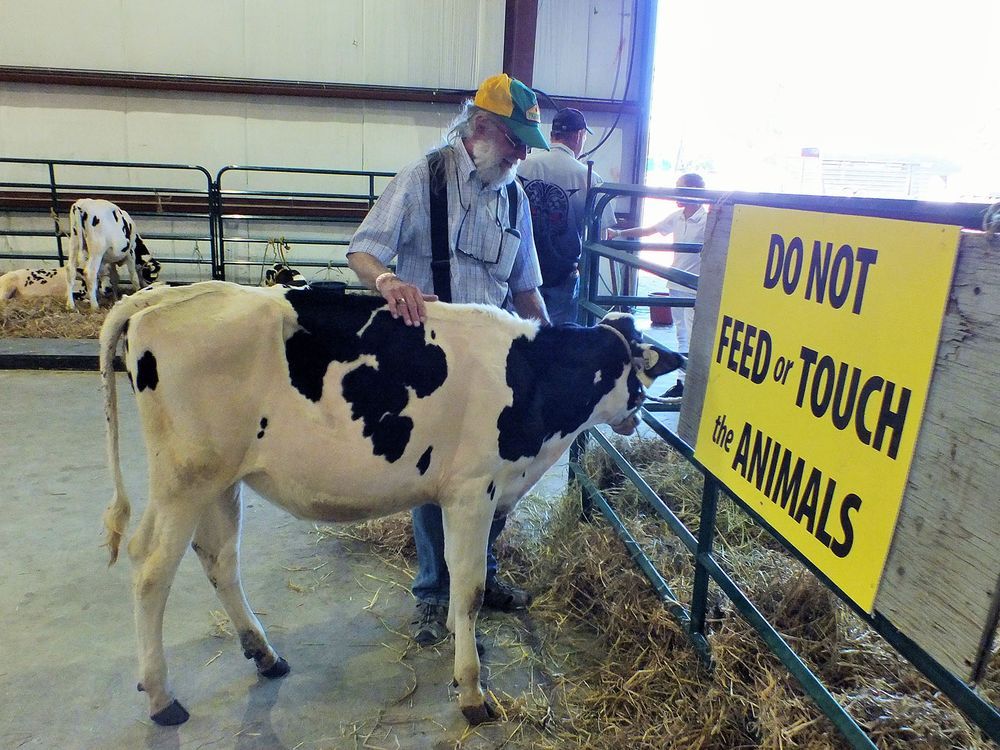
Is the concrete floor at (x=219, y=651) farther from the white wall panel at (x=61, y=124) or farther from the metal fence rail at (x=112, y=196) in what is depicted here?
the white wall panel at (x=61, y=124)

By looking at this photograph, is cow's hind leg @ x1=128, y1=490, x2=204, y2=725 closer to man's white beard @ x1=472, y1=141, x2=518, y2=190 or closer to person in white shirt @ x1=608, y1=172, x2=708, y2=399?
man's white beard @ x1=472, y1=141, x2=518, y2=190

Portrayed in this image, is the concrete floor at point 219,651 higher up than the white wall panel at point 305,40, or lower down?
lower down

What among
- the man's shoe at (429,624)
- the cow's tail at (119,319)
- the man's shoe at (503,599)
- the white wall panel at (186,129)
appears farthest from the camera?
the white wall panel at (186,129)

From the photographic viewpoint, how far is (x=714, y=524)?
2.51 metres

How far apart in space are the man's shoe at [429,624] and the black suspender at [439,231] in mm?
1188

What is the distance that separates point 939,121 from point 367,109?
6415mm

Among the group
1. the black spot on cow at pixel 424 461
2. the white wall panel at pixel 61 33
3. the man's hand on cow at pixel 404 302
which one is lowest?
the black spot on cow at pixel 424 461

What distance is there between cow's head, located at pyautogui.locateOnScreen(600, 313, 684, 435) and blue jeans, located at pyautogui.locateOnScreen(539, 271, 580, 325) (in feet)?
6.79

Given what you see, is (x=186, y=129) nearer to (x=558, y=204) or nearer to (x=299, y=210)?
(x=299, y=210)

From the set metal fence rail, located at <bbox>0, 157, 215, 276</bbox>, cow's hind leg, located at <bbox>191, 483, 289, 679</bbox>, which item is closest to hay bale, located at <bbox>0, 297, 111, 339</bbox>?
metal fence rail, located at <bbox>0, 157, 215, 276</bbox>

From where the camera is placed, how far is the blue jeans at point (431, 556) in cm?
290

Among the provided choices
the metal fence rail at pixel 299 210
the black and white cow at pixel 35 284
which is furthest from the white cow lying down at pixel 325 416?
the black and white cow at pixel 35 284

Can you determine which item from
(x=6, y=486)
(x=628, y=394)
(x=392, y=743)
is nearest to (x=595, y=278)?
(x=628, y=394)

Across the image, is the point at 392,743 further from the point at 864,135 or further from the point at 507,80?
the point at 864,135
